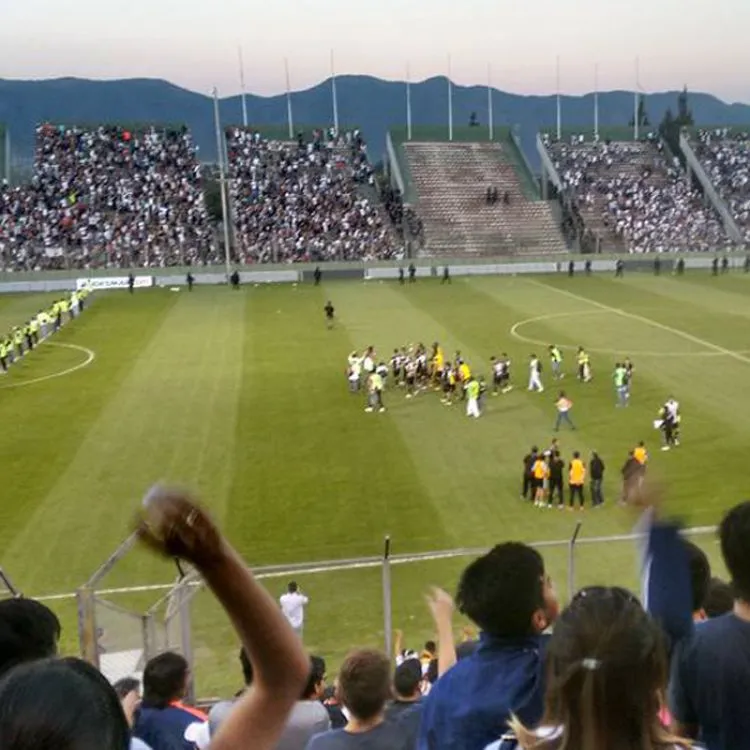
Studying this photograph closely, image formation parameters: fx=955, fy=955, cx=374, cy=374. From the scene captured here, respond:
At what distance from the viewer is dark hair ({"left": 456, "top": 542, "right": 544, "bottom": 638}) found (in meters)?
3.77

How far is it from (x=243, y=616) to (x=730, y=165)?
85.9 meters

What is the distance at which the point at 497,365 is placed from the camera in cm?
2750

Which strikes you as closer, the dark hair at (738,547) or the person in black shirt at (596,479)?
the dark hair at (738,547)

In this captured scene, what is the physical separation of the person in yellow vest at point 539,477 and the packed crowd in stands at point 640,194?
184 feet

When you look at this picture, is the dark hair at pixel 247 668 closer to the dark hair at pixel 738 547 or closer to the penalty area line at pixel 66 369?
the dark hair at pixel 738 547

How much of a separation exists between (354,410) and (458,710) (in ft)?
72.6

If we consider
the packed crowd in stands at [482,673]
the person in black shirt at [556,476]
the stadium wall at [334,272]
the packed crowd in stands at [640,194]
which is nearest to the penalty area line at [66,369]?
the person in black shirt at [556,476]

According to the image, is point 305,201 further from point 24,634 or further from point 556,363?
point 24,634

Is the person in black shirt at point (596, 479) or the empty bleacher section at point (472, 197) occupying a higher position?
the empty bleacher section at point (472, 197)

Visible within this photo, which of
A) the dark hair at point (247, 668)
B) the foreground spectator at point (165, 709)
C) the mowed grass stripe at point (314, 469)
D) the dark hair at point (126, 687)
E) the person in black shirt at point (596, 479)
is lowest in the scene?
the mowed grass stripe at point (314, 469)

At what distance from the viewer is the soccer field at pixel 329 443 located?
1499 centimetres

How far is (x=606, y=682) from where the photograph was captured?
2.73m

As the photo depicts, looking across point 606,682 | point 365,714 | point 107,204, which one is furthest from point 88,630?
point 107,204

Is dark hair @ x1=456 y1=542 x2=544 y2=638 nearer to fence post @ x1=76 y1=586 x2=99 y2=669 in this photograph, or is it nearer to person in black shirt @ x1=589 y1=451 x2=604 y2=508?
fence post @ x1=76 y1=586 x2=99 y2=669
